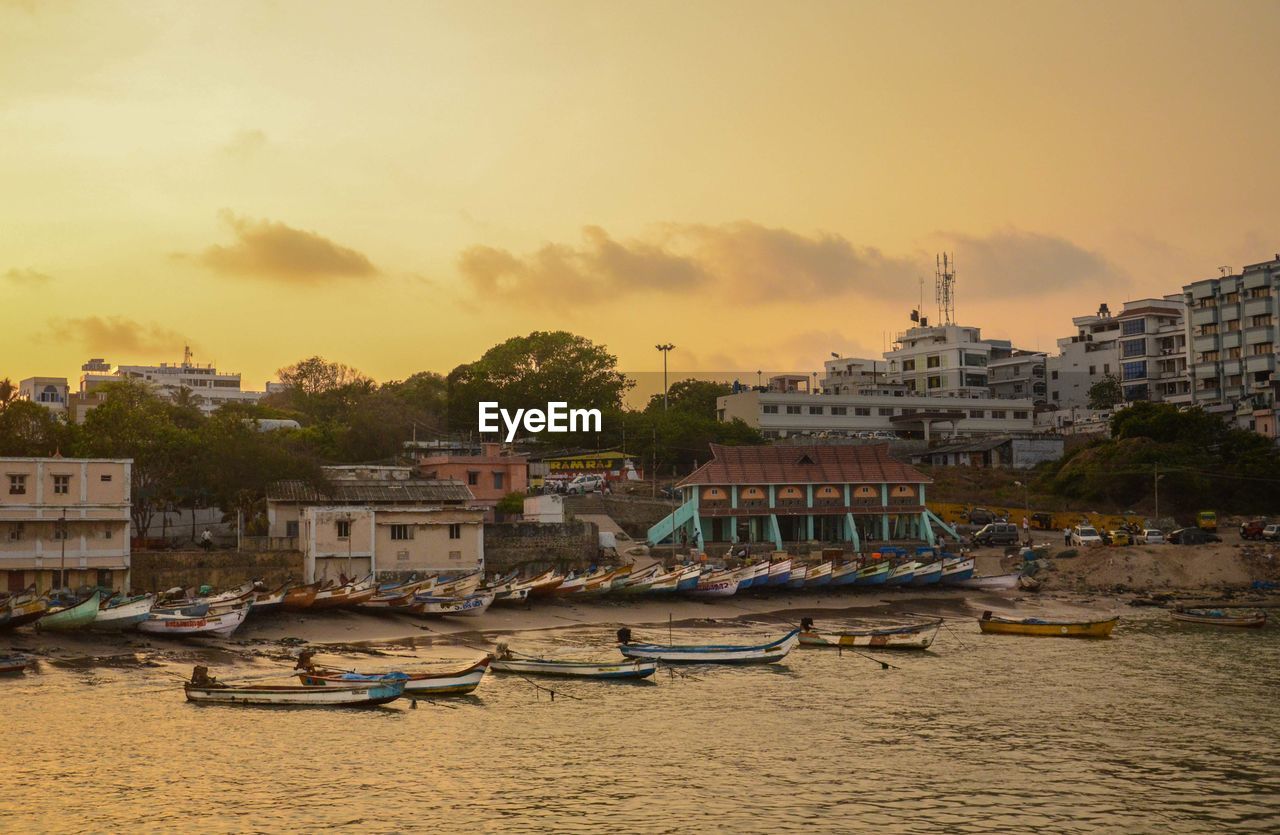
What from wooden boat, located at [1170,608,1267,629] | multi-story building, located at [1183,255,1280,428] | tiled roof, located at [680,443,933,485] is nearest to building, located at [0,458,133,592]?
tiled roof, located at [680,443,933,485]

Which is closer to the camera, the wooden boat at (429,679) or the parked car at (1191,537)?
the wooden boat at (429,679)

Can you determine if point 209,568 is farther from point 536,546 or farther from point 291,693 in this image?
point 291,693

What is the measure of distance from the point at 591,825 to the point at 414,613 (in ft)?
101

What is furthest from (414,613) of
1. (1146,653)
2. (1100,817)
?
(1100,817)

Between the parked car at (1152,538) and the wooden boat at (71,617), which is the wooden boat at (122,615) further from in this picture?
the parked car at (1152,538)

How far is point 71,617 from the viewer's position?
49125 mm

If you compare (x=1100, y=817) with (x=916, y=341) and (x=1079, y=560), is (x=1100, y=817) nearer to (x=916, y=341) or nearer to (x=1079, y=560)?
(x=1079, y=560)

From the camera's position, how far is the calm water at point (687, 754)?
2911 centimetres

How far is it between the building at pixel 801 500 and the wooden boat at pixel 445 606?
2386 cm

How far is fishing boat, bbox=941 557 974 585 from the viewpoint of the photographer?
7156 centimetres

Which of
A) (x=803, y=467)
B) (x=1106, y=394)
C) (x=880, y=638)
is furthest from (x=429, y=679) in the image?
(x=1106, y=394)

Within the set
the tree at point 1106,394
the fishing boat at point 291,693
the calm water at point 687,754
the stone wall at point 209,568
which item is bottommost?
the calm water at point 687,754

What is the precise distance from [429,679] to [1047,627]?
2895cm

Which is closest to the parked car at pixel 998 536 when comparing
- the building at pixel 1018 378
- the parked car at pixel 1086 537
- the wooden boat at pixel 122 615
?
the parked car at pixel 1086 537
